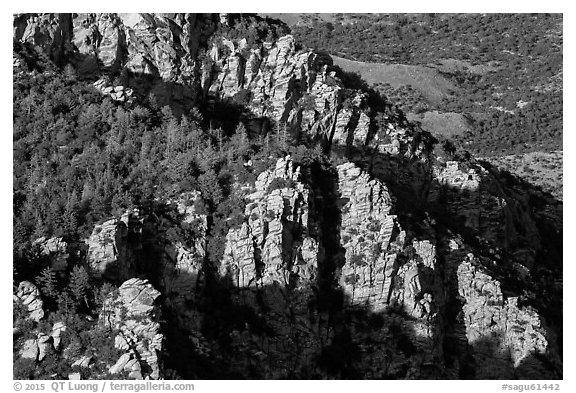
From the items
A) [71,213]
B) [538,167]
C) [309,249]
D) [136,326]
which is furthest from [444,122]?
[136,326]

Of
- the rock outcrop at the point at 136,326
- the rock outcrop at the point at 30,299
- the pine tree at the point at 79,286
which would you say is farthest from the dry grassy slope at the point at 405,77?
the rock outcrop at the point at 30,299

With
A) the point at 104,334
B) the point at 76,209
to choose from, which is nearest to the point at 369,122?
the point at 76,209

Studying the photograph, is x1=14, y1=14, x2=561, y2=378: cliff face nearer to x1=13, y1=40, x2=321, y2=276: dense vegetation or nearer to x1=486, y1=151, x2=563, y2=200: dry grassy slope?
x1=13, y1=40, x2=321, y2=276: dense vegetation

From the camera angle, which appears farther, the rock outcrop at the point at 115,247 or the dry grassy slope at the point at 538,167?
the dry grassy slope at the point at 538,167

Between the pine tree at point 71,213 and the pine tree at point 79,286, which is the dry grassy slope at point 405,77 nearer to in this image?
the pine tree at point 71,213

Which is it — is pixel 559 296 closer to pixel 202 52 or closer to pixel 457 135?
pixel 202 52

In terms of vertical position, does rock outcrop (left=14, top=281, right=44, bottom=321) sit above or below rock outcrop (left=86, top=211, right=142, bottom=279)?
below

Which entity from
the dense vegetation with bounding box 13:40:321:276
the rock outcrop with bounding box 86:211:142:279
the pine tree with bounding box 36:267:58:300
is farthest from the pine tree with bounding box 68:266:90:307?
the dense vegetation with bounding box 13:40:321:276
